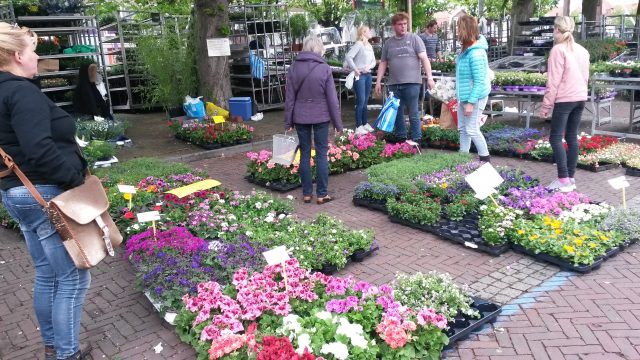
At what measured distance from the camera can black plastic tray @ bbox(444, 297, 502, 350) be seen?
11.6 feet

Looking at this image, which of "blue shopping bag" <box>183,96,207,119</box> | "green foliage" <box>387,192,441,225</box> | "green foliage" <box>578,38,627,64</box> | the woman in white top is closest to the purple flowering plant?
"green foliage" <box>387,192,441,225</box>

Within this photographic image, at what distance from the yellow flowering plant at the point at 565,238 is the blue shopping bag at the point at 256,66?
9.65m

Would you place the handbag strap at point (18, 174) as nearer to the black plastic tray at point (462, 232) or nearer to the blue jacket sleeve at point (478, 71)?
the black plastic tray at point (462, 232)

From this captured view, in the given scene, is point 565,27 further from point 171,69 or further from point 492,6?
point 492,6

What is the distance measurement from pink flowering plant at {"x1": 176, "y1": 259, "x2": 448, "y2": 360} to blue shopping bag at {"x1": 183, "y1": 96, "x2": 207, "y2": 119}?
26.7 ft

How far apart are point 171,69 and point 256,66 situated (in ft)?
7.43

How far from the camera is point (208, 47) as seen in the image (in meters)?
11.3

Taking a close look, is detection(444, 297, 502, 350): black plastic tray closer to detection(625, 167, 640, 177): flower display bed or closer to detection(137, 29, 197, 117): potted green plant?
detection(625, 167, 640, 177): flower display bed

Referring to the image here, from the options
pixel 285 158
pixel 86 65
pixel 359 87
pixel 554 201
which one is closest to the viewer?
pixel 554 201

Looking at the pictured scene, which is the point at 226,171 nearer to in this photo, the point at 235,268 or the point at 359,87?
the point at 359,87

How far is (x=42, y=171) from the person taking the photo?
9.40ft

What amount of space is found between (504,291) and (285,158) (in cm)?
343

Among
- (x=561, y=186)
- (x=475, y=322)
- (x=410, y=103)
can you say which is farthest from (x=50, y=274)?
(x=410, y=103)

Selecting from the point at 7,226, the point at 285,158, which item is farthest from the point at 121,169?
the point at 285,158
